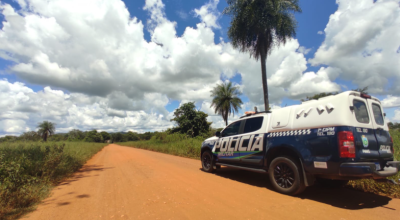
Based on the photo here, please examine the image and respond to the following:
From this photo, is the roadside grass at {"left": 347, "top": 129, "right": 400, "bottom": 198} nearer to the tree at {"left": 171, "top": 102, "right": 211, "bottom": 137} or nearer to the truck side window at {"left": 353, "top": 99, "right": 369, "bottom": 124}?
the truck side window at {"left": 353, "top": 99, "right": 369, "bottom": 124}

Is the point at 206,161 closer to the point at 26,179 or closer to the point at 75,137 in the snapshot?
the point at 26,179

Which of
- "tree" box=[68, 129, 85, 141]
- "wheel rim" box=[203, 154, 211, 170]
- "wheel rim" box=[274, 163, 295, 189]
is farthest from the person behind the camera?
"tree" box=[68, 129, 85, 141]

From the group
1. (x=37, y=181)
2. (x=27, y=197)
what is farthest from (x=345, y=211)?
(x=37, y=181)

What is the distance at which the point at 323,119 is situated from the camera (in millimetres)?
4129

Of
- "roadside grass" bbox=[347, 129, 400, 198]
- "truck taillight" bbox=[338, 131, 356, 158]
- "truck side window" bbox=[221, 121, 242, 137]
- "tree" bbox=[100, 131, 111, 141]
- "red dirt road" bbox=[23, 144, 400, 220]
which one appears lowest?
"red dirt road" bbox=[23, 144, 400, 220]

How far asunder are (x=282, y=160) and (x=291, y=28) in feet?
35.5

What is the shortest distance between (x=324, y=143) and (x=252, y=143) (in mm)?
2016

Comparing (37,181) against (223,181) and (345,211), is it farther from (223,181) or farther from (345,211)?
(345,211)

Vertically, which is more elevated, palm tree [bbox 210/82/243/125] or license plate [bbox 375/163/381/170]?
palm tree [bbox 210/82/243/125]

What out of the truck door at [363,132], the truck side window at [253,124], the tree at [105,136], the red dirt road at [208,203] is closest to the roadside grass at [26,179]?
the red dirt road at [208,203]

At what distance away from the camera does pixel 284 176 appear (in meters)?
4.73

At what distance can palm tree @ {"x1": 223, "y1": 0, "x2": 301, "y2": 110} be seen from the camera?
11.9 m

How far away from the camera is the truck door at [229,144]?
6408 millimetres

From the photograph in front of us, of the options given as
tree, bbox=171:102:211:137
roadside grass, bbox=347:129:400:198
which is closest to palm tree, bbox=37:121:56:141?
tree, bbox=171:102:211:137
